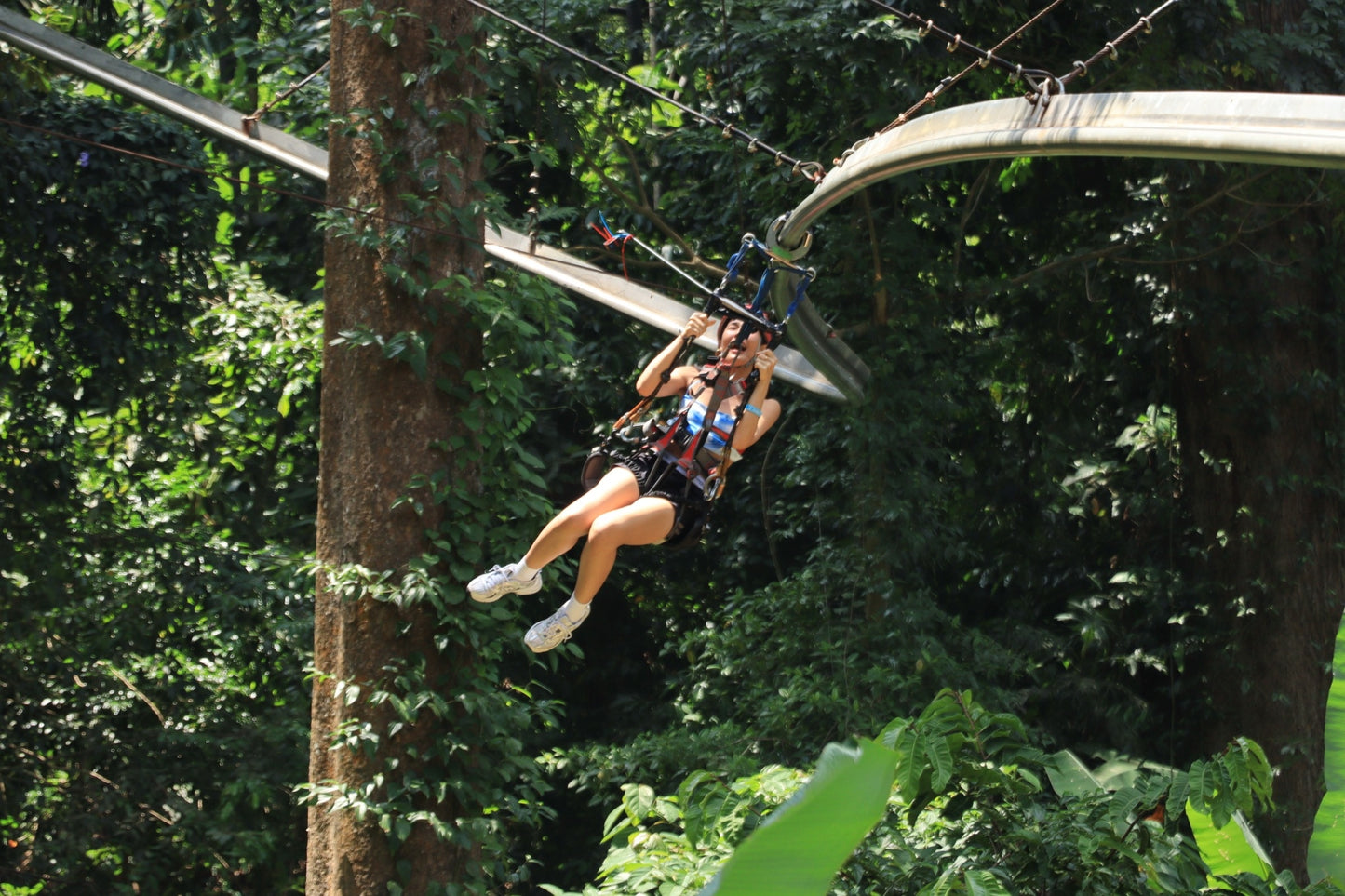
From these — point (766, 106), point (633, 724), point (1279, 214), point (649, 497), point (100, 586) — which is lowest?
point (649, 497)

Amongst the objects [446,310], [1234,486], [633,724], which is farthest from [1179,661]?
[446,310]

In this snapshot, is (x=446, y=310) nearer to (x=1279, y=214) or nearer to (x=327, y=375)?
(x=327, y=375)

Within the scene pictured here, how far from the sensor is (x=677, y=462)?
14.1ft

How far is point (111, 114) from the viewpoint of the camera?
7.39m

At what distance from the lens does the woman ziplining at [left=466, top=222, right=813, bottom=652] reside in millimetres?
4238

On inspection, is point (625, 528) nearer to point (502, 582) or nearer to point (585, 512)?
point (585, 512)

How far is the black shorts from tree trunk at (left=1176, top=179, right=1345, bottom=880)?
501 centimetres

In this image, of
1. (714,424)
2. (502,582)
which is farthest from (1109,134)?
(502,582)

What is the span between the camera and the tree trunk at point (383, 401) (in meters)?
5.30

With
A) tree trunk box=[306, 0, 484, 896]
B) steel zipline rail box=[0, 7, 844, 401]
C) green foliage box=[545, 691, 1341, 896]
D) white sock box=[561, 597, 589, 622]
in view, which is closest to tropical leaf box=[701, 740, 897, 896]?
green foliage box=[545, 691, 1341, 896]

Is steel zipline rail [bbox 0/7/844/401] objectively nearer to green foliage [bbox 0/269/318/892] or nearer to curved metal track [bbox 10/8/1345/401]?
curved metal track [bbox 10/8/1345/401]

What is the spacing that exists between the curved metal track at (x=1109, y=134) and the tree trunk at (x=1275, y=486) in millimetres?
4580

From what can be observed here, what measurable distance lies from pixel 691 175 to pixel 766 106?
0.94 meters

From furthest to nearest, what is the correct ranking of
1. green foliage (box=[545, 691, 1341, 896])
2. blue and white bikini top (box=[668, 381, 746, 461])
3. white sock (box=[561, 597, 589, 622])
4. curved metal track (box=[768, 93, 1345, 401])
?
white sock (box=[561, 597, 589, 622]) < blue and white bikini top (box=[668, 381, 746, 461]) < green foliage (box=[545, 691, 1341, 896]) < curved metal track (box=[768, 93, 1345, 401])
